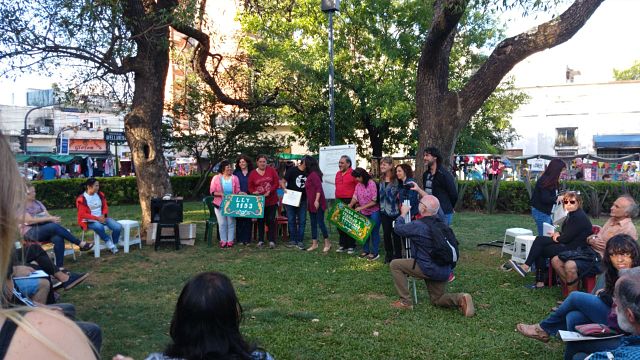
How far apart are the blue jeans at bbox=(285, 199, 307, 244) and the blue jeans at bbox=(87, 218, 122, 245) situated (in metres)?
3.24

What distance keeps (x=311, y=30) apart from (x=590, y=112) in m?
22.4

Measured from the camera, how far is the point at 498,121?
956 inches

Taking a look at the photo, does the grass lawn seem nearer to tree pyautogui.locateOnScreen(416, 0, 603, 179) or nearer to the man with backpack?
the man with backpack

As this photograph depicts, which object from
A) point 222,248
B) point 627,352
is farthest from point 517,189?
point 627,352

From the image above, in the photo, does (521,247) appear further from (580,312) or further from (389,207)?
(580,312)

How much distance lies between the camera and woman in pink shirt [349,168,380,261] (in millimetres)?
8938

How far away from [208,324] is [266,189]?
25.6 ft

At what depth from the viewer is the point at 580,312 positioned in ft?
14.3

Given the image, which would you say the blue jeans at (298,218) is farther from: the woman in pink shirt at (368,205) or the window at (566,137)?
the window at (566,137)

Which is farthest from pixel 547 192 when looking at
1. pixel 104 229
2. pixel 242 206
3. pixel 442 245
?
pixel 104 229

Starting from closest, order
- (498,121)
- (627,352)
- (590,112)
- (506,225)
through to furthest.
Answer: (627,352) → (506,225) → (498,121) → (590,112)

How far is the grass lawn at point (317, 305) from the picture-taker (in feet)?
15.5

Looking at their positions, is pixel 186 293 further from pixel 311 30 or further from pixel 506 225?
pixel 311 30

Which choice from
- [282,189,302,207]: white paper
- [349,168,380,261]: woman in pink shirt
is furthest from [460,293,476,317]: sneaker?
[282,189,302,207]: white paper
